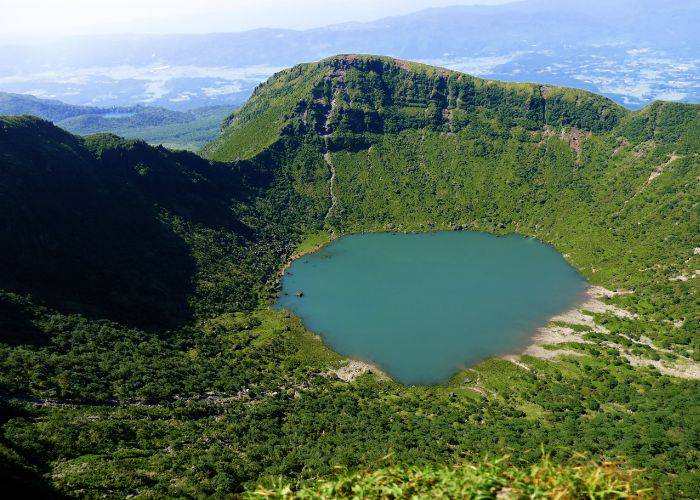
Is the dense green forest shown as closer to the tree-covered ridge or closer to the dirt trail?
the tree-covered ridge

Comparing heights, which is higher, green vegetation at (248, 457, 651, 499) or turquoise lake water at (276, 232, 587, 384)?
green vegetation at (248, 457, 651, 499)

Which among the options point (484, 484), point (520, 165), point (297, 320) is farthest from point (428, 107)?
point (484, 484)

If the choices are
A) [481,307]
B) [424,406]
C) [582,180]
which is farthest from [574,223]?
[424,406]

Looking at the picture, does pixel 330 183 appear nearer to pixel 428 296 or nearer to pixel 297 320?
pixel 428 296

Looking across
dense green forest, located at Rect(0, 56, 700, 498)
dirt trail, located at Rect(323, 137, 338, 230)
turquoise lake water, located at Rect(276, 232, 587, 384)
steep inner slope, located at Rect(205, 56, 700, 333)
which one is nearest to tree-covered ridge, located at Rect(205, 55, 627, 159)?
steep inner slope, located at Rect(205, 56, 700, 333)

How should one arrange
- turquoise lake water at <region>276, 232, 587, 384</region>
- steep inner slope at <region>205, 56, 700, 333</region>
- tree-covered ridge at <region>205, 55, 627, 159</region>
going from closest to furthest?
1. turquoise lake water at <region>276, 232, 587, 384</region>
2. steep inner slope at <region>205, 56, 700, 333</region>
3. tree-covered ridge at <region>205, 55, 627, 159</region>

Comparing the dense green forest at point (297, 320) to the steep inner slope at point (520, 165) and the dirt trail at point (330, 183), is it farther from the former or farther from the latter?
the dirt trail at point (330, 183)

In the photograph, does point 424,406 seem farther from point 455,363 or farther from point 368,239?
point 368,239

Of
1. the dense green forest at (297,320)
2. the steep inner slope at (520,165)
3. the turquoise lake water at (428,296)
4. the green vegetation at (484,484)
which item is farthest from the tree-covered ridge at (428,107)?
the green vegetation at (484,484)
